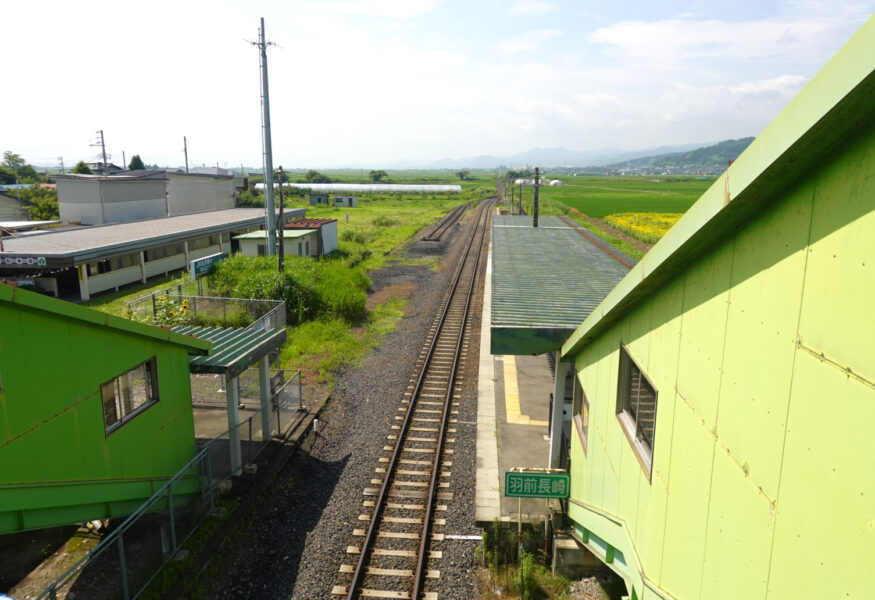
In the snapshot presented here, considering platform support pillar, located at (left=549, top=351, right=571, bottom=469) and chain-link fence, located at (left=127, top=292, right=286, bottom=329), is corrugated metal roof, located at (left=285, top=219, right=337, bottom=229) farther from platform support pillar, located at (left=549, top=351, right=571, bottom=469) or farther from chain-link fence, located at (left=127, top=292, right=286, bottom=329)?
platform support pillar, located at (left=549, top=351, right=571, bottom=469)

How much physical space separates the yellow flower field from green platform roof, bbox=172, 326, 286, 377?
39.2m

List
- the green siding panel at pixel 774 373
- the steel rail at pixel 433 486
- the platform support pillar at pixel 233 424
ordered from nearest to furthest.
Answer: the green siding panel at pixel 774 373 < the steel rail at pixel 433 486 < the platform support pillar at pixel 233 424

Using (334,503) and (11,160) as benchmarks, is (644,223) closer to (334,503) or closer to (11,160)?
(334,503)

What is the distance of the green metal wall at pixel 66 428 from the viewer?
20.6 feet

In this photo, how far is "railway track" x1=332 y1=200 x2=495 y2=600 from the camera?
880cm

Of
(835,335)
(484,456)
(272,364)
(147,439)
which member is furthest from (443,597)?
(272,364)

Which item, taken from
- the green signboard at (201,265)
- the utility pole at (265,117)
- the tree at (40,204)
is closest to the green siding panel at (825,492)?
the green signboard at (201,265)

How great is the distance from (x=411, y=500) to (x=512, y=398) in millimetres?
5184

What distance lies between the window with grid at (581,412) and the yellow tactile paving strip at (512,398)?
13.7 ft

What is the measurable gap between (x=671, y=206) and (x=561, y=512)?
72.1 m

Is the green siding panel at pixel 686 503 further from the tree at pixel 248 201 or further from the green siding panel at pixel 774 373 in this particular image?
the tree at pixel 248 201

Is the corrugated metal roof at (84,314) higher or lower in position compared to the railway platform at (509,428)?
higher

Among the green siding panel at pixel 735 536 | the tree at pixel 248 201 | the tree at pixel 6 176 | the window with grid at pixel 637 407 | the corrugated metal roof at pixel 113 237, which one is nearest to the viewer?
the green siding panel at pixel 735 536

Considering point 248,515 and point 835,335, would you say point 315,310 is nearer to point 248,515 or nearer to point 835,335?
point 248,515
